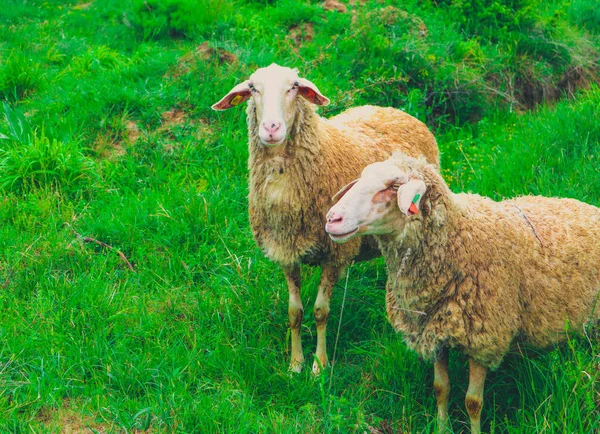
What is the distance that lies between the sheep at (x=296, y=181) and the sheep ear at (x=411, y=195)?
981 mm

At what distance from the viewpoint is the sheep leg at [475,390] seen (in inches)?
134

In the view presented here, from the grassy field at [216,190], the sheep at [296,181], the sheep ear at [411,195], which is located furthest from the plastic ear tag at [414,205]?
the grassy field at [216,190]

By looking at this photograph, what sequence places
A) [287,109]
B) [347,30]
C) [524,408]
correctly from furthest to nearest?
[347,30]
[287,109]
[524,408]

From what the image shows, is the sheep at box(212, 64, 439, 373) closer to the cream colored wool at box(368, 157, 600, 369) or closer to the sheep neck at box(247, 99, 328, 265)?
the sheep neck at box(247, 99, 328, 265)

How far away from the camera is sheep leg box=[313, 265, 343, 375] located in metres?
4.25

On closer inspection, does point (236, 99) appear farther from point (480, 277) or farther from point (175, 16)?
point (175, 16)

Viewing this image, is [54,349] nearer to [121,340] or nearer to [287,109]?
[121,340]

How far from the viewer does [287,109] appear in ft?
12.8

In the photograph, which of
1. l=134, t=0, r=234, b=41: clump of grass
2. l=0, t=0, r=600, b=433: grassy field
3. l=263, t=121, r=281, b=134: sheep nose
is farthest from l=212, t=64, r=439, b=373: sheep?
l=134, t=0, r=234, b=41: clump of grass

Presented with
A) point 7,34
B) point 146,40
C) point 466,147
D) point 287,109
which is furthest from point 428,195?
point 7,34

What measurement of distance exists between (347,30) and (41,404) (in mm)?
5113

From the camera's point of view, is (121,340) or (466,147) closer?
(121,340)

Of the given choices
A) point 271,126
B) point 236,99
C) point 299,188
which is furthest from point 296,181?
point 236,99

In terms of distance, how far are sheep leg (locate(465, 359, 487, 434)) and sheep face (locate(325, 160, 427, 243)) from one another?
2.70ft
